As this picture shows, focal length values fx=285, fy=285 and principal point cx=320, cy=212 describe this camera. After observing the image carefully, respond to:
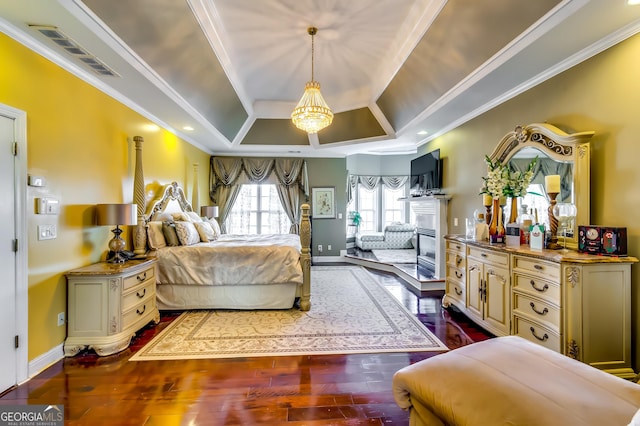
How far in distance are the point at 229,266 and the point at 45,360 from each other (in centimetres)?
187

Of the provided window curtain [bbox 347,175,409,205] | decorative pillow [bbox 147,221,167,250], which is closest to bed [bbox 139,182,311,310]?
decorative pillow [bbox 147,221,167,250]

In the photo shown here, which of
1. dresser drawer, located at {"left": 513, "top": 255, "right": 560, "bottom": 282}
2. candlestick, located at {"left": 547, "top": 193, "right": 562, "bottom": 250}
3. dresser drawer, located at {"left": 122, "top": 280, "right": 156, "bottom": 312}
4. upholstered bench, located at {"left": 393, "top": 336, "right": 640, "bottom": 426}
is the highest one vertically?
candlestick, located at {"left": 547, "top": 193, "right": 562, "bottom": 250}

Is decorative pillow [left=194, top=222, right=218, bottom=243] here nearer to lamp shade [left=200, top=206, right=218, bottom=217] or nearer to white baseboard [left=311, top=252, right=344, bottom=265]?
lamp shade [left=200, top=206, right=218, bottom=217]

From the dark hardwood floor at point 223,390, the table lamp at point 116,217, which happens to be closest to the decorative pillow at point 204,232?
the table lamp at point 116,217

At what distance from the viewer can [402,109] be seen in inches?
180

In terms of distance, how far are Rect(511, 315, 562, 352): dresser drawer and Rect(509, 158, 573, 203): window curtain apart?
1.23m

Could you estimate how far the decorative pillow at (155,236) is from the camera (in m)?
3.75

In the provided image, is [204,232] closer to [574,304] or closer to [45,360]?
[45,360]

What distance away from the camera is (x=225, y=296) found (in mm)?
3879

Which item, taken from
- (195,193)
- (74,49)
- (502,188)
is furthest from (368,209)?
(74,49)

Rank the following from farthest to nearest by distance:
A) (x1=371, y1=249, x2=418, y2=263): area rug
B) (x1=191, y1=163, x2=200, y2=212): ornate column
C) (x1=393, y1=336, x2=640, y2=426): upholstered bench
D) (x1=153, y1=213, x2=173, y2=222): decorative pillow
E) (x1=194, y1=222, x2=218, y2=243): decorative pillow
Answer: (x1=371, y1=249, x2=418, y2=263): area rug, (x1=191, y1=163, x2=200, y2=212): ornate column, (x1=194, y1=222, x2=218, y2=243): decorative pillow, (x1=153, y1=213, x2=173, y2=222): decorative pillow, (x1=393, y1=336, x2=640, y2=426): upholstered bench

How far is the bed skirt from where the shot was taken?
384 cm

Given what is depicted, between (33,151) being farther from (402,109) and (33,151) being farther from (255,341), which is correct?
(402,109)

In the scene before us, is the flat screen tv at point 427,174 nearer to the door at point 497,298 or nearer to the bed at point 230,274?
the door at point 497,298
